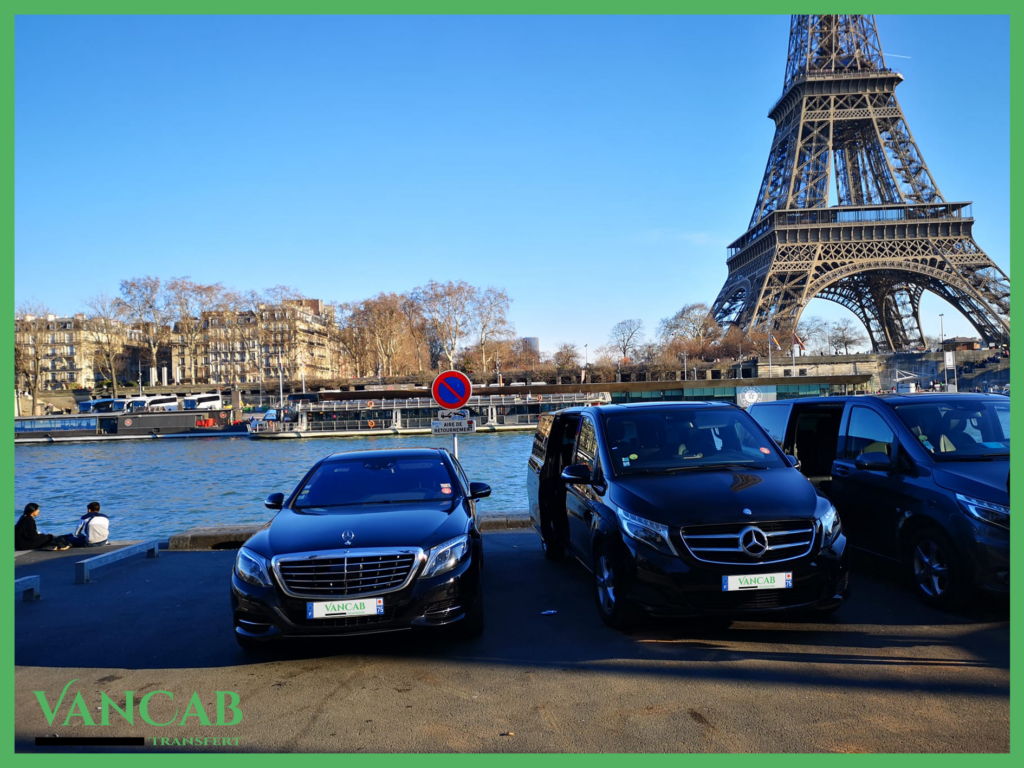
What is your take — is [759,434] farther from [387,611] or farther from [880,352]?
[880,352]

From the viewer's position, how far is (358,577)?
5.01 metres

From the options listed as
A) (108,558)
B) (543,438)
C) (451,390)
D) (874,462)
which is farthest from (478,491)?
(108,558)

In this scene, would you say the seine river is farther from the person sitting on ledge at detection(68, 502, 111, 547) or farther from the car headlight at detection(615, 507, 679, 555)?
the car headlight at detection(615, 507, 679, 555)

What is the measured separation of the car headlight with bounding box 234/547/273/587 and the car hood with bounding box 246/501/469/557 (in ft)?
0.21

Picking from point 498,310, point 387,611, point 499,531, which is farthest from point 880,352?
point 387,611

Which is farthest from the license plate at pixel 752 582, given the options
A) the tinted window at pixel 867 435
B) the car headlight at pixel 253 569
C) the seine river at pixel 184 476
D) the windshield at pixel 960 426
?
the seine river at pixel 184 476

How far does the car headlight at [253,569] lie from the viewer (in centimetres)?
502

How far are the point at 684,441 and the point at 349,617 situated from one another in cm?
307

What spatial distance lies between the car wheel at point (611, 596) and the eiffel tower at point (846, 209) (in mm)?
58381

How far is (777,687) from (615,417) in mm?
2878

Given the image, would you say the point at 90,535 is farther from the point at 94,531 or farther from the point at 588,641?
the point at 588,641

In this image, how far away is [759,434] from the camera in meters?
6.53

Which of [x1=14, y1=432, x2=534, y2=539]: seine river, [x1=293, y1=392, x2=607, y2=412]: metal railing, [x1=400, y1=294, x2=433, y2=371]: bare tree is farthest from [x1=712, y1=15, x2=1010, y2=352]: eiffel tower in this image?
[x1=400, y1=294, x2=433, y2=371]: bare tree

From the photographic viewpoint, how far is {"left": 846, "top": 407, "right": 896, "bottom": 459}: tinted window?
6671mm
